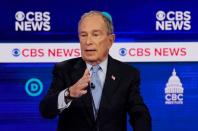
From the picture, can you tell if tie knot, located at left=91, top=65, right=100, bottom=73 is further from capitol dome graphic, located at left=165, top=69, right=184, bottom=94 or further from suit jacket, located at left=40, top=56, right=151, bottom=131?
capitol dome graphic, located at left=165, top=69, right=184, bottom=94

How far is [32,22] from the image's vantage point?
311 cm

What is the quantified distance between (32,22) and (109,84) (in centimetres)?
149

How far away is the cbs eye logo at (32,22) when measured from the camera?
3.11 metres

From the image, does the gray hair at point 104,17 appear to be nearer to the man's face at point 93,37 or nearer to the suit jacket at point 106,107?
the man's face at point 93,37

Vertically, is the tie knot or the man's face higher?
the man's face

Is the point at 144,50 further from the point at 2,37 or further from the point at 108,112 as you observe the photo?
the point at 108,112

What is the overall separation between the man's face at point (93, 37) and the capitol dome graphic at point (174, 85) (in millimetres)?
1487

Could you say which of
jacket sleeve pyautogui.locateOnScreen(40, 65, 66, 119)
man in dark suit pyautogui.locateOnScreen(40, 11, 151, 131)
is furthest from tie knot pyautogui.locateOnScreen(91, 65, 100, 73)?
jacket sleeve pyautogui.locateOnScreen(40, 65, 66, 119)

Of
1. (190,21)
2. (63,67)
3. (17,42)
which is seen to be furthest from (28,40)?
(63,67)

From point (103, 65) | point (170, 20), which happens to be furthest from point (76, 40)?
point (103, 65)

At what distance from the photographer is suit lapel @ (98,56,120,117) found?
1688mm

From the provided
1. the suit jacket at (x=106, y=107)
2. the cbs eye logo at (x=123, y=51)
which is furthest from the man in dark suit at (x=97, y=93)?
the cbs eye logo at (x=123, y=51)

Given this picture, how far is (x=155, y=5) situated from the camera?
3133 mm

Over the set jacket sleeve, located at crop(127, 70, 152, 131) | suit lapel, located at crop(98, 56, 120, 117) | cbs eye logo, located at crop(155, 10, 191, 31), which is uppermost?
cbs eye logo, located at crop(155, 10, 191, 31)
